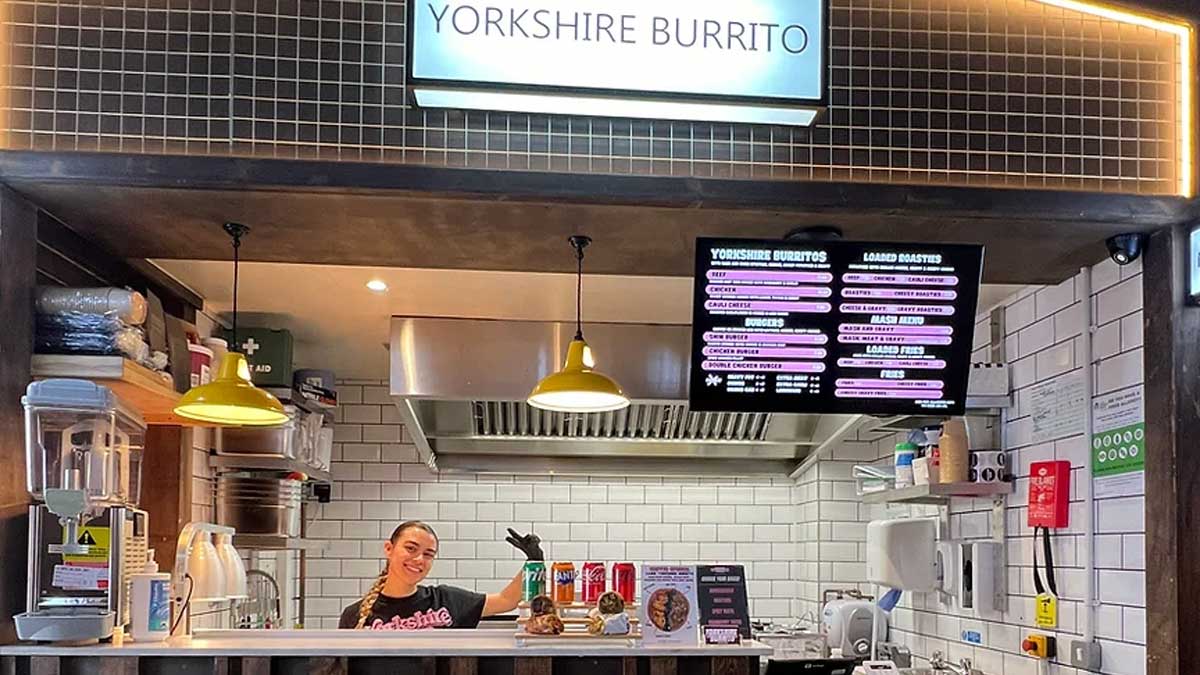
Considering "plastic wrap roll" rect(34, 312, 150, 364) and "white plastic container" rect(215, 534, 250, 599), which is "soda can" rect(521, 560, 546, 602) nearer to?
"white plastic container" rect(215, 534, 250, 599)

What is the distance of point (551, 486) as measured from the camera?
8.44m

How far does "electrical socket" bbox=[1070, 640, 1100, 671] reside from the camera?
4.38 m

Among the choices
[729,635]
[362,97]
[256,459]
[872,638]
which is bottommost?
[872,638]

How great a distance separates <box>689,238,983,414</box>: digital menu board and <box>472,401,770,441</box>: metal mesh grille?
2.83 meters

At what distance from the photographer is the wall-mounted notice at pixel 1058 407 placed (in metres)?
4.61

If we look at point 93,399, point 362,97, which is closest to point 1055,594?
point 362,97

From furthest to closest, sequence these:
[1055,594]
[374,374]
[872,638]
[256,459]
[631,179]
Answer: [374,374] < [872,638] < [256,459] < [1055,594] < [631,179]

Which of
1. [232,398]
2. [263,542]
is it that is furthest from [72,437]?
[263,542]

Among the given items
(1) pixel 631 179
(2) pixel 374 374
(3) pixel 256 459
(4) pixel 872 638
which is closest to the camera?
(1) pixel 631 179

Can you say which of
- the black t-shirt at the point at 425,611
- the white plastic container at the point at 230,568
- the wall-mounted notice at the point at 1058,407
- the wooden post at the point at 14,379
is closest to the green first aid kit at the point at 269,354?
the black t-shirt at the point at 425,611

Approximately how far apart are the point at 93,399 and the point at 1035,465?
3383 mm

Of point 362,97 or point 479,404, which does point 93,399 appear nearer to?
point 362,97

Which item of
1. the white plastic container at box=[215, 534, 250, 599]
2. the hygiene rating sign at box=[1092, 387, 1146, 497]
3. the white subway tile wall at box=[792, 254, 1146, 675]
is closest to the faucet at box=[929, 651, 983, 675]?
the white subway tile wall at box=[792, 254, 1146, 675]

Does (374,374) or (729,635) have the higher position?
Result: (374,374)
